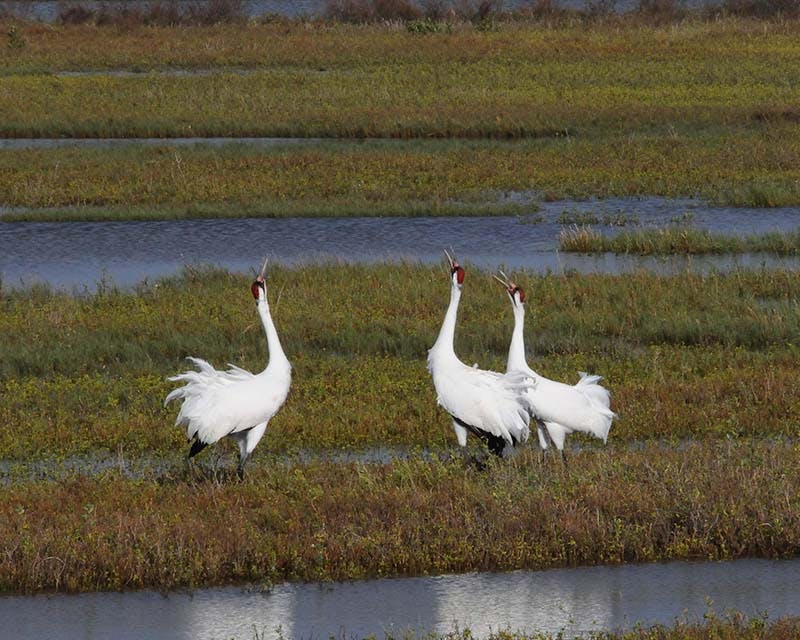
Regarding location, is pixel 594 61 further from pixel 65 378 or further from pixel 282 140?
pixel 65 378

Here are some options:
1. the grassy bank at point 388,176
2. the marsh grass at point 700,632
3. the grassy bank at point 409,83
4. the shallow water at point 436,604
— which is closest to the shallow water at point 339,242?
the grassy bank at point 388,176

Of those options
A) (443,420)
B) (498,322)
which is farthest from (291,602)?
(498,322)

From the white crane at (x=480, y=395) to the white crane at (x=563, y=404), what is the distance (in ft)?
0.45

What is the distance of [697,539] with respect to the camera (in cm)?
957

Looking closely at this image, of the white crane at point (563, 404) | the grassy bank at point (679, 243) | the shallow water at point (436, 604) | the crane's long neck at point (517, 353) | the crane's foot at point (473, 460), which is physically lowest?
the grassy bank at point (679, 243)

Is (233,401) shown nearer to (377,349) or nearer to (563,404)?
(563,404)

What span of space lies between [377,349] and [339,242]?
6791 millimetres

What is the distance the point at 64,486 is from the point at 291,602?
2.44 metres

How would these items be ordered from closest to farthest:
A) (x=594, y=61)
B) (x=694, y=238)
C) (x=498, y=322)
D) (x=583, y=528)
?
(x=583, y=528)
(x=498, y=322)
(x=694, y=238)
(x=594, y=61)

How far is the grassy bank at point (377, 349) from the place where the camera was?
40.8 ft

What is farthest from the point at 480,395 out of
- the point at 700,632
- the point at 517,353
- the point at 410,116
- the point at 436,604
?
the point at 410,116

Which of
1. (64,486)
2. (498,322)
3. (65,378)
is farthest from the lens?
(498,322)

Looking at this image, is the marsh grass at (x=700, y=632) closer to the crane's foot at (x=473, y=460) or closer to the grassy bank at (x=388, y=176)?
the crane's foot at (x=473, y=460)

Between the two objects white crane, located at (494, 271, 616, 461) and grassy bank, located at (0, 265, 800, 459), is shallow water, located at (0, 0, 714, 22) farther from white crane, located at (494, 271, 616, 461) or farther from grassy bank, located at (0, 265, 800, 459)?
white crane, located at (494, 271, 616, 461)
